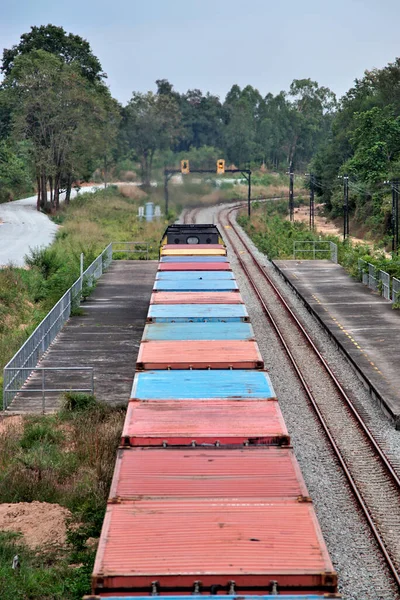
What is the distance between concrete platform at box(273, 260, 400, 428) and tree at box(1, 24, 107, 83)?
174ft

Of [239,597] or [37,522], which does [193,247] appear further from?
[239,597]

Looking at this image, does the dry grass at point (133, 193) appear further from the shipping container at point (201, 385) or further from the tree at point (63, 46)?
the shipping container at point (201, 385)

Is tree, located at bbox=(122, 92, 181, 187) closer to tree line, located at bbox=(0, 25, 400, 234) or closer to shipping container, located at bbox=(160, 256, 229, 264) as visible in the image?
tree line, located at bbox=(0, 25, 400, 234)

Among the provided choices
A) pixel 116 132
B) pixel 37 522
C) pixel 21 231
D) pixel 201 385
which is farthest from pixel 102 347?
pixel 116 132

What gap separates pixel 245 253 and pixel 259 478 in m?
42.3

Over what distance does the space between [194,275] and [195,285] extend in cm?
210

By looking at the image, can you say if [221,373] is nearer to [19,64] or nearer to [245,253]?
[245,253]

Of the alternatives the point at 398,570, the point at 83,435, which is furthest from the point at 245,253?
the point at 398,570

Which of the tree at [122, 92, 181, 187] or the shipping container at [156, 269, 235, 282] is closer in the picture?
the shipping container at [156, 269, 235, 282]

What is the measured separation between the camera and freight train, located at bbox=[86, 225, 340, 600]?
7.78m

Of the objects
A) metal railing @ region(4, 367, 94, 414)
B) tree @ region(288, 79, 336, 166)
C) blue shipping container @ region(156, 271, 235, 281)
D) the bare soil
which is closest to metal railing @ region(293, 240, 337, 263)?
blue shipping container @ region(156, 271, 235, 281)

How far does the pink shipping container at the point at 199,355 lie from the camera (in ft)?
52.5

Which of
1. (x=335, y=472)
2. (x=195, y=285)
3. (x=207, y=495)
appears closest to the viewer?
Answer: (x=207, y=495)

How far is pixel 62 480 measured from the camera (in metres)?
14.9
